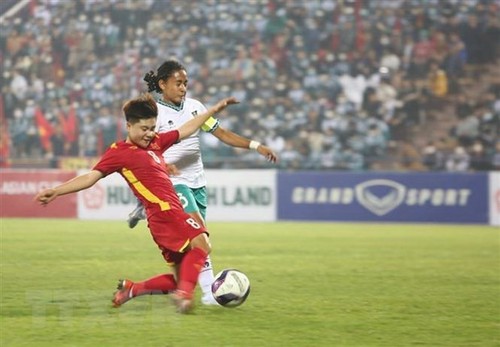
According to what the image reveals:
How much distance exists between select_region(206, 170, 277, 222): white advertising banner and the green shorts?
12.8m

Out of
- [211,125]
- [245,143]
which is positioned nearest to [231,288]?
[245,143]

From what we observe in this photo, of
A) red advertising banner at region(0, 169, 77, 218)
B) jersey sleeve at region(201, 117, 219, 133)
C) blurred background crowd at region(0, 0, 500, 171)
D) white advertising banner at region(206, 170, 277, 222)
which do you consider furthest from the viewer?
blurred background crowd at region(0, 0, 500, 171)

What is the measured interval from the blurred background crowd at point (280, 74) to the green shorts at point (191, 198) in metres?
13.3

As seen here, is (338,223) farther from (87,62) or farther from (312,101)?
(87,62)

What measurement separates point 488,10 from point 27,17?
11822mm

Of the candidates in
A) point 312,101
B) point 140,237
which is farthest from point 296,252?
point 312,101

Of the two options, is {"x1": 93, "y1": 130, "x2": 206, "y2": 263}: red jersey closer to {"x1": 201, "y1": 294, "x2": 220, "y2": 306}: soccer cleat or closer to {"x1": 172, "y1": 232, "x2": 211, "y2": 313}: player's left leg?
{"x1": 172, "y1": 232, "x2": 211, "y2": 313}: player's left leg

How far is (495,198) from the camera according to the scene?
20438 mm

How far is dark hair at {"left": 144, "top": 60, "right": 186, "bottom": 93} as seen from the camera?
797 centimetres

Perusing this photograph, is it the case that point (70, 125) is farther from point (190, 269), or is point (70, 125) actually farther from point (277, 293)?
point (190, 269)

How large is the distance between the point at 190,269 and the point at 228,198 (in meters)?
14.3

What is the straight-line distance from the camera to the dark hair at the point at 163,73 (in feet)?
26.1

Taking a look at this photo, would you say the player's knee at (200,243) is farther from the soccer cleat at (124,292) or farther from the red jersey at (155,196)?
the soccer cleat at (124,292)

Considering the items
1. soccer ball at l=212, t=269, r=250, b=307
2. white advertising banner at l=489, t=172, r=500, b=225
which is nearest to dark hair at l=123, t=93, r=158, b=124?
soccer ball at l=212, t=269, r=250, b=307
